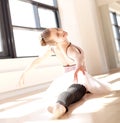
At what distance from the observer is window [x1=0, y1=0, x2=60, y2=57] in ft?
12.2

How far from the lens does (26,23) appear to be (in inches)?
170

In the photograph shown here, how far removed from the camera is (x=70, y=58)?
1.93 m

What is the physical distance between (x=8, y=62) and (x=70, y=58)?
1590 mm

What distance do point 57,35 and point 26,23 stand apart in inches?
101

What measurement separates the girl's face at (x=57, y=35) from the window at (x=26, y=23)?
74.8 inches

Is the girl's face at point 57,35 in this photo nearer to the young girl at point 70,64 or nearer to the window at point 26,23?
the young girl at point 70,64

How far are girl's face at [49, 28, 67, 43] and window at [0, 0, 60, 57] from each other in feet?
6.24

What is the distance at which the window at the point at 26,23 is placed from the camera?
3725mm

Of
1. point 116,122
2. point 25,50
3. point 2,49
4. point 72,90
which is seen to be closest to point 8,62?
point 2,49

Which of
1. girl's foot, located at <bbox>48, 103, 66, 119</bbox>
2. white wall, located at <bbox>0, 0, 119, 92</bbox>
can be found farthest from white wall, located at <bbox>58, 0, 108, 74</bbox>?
girl's foot, located at <bbox>48, 103, 66, 119</bbox>

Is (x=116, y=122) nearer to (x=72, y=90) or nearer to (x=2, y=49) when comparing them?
(x=72, y=90)

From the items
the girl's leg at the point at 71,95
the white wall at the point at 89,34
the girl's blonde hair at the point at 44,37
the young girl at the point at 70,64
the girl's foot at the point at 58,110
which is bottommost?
the girl's foot at the point at 58,110

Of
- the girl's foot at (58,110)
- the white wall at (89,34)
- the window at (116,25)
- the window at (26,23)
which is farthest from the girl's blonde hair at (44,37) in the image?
the window at (116,25)

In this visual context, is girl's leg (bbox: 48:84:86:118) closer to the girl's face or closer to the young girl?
the young girl
